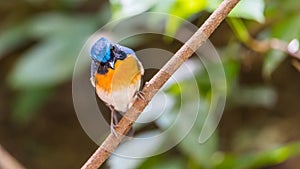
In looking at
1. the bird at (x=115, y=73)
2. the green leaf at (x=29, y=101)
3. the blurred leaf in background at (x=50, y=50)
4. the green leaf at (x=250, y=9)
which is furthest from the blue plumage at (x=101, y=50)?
the green leaf at (x=29, y=101)

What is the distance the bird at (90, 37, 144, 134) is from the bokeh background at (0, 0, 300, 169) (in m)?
0.18

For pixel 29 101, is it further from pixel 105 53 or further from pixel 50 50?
pixel 105 53

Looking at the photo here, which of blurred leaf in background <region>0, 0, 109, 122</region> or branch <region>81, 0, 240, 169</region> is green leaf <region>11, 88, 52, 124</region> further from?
branch <region>81, 0, 240, 169</region>

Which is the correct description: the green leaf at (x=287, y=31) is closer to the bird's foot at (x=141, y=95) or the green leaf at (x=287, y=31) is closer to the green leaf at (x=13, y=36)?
the bird's foot at (x=141, y=95)

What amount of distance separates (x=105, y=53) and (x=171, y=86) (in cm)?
41

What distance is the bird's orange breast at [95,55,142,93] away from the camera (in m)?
0.41

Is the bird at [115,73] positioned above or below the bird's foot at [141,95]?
above

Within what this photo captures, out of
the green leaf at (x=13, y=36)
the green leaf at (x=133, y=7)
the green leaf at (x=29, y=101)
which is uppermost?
the green leaf at (x=13, y=36)

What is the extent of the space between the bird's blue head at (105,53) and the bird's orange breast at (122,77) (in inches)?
0.5

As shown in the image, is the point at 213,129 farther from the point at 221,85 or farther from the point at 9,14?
the point at 9,14

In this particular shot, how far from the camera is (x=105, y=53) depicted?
1.28ft

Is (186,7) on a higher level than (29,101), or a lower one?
lower

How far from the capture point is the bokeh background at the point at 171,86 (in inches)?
31.0

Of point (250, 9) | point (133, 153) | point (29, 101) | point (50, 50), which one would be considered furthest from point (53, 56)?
point (250, 9)
